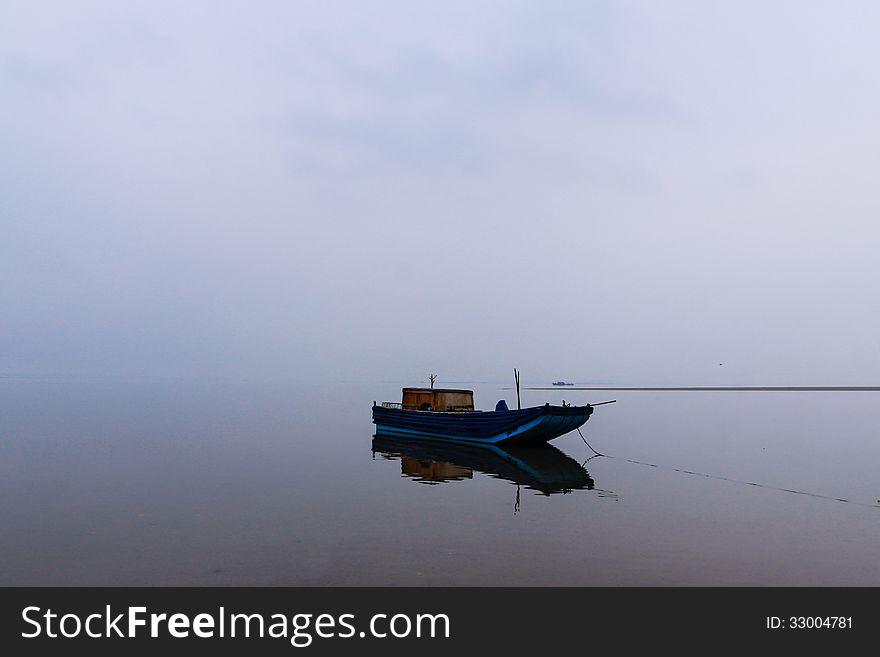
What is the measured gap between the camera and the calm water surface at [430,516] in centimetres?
1421

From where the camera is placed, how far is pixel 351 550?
628 inches

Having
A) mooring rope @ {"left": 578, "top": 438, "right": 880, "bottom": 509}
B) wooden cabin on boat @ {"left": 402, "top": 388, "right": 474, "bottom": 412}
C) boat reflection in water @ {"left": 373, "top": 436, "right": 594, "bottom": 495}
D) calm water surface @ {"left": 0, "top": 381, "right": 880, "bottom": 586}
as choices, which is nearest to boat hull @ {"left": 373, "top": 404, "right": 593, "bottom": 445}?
boat reflection in water @ {"left": 373, "top": 436, "right": 594, "bottom": 495}

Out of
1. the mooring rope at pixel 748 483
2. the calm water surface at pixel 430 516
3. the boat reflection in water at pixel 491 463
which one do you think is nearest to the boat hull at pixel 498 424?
the boat reflection in water at pixel 491 463

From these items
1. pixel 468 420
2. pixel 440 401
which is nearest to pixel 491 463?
pixel 468 420

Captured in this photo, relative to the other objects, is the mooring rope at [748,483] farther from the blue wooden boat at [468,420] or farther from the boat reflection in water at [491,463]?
the boat reflection in water at [491,463]

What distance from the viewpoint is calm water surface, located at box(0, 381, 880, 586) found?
14211 mm

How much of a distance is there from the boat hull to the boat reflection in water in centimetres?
85

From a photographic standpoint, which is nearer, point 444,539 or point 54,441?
point 444,539

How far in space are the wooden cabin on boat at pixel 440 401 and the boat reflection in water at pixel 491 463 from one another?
2819 millimetres

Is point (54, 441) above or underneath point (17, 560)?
above
